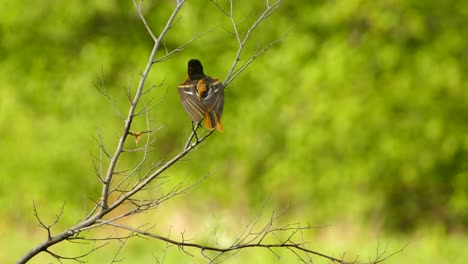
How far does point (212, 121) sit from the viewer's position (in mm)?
7172

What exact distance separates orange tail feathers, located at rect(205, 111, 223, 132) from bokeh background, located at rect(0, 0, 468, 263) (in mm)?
10443

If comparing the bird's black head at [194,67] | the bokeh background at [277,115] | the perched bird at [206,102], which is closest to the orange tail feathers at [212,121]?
the perched bird at [206,102]

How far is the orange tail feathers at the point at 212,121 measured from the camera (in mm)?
7055

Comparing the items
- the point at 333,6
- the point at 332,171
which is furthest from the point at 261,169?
the point at 333,6

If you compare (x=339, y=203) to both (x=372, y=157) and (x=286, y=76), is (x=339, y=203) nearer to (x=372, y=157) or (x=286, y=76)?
(x=372, y=157)

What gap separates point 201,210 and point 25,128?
3693 mm

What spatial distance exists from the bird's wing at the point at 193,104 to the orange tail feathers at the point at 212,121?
0.04 metres

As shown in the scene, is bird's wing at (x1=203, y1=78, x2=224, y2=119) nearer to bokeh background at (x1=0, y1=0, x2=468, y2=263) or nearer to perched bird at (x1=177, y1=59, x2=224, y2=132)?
perched bird at (x1=177, y1=59, x2=224, y2=132)

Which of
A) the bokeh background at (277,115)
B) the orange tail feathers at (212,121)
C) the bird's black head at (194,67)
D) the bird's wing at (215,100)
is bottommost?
the orange tail feathers at (212,121)

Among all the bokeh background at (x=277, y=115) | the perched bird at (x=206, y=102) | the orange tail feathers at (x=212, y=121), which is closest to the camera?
the orange tail feathers at (x=212, y=121)

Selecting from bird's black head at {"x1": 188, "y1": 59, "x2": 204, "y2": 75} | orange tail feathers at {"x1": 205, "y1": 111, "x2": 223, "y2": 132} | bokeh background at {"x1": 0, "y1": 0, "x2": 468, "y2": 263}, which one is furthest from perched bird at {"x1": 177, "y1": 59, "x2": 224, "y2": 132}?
bokeh background at {"x1": 0, "y1": 0, "x2": 468, "y2": 263}

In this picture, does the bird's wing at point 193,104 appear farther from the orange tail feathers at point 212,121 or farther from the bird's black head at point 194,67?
the bird's black head at point 194,67

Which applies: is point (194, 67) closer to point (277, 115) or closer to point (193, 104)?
point (193, 104)

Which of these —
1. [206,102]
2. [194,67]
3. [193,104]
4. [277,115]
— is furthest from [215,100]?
[277,115]
